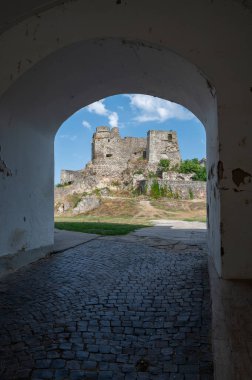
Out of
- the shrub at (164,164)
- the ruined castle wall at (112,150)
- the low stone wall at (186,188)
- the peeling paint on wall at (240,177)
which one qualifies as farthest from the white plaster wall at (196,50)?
the ruined castle wall at (112,150)

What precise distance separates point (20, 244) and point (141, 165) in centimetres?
2653

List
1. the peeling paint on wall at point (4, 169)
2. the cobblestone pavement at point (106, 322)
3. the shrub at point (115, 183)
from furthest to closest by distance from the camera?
the shrub at point (115, 183)
the peeling paint on wall at point (4, 169)
the cobblestone pavement at point (106, 322)

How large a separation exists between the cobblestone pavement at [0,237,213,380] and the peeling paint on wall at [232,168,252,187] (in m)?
1.16

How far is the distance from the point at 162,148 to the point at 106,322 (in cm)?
2850

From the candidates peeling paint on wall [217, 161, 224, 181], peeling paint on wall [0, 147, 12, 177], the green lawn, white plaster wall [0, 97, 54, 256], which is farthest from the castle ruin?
peeling paint on wall [217, 161, 224, 181]

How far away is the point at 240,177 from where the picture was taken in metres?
2.45

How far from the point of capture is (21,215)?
4.18 metres

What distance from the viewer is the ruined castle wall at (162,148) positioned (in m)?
29.9

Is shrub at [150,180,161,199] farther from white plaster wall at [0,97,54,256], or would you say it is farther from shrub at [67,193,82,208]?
white plaster wall at [0,97,54,256]

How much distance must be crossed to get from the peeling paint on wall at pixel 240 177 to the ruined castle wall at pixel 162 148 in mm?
27517

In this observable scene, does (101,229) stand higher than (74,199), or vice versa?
(74,199)

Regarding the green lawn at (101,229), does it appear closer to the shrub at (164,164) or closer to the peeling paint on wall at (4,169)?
the peeling paint on wall at (4,169)

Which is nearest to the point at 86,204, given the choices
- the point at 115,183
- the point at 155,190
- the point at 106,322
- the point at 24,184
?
the point at 155,190

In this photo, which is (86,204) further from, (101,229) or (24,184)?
(24,184)
